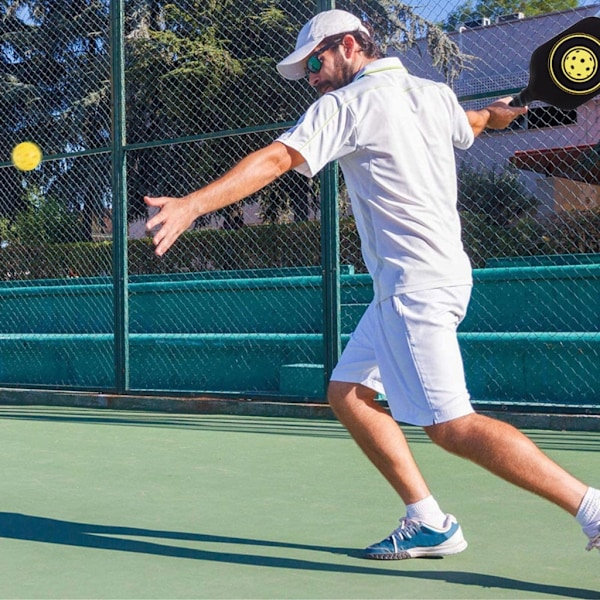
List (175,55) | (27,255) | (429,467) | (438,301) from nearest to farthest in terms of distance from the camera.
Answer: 1. (438,301)
2. (429,467)
3. (27,255)
4. (175,55)

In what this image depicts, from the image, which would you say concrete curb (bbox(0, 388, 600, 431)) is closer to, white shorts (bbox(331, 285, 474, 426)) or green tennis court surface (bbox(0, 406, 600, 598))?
green tennis court surface (bbox(0, 406, 600, 598))

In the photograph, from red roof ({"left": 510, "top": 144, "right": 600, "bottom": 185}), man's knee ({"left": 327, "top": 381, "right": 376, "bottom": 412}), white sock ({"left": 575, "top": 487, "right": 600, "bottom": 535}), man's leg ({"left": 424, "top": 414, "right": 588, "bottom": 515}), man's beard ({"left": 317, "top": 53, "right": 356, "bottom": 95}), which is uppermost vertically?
red roof ({"left": 510, "top": 144, "right": 600, "bottom": 185})

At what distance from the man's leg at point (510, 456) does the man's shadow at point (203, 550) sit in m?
0.31

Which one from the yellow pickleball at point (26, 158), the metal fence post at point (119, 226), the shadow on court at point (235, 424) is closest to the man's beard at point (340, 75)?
the shadow on court at point (235, 424)

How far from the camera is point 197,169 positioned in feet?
62.1

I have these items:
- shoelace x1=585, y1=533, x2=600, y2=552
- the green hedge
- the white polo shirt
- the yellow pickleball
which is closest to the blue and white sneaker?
shoelace x1=585, y1=533, x2=600, y2=552

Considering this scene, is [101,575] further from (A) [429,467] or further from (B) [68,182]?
(B) [68,182]

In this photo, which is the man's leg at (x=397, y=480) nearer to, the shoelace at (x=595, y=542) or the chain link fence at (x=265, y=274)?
the shoelace at (x=595, y=542)

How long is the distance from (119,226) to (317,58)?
19.4ft

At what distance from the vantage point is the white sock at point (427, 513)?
3633 mm

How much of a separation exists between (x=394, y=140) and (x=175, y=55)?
68.8 ft

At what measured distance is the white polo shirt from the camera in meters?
3.37

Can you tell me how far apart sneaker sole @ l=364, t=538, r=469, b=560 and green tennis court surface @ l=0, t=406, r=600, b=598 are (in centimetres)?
4

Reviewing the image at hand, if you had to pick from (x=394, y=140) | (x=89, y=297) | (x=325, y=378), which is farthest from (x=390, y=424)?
(x=89, y=297)
